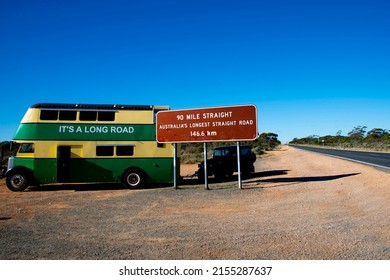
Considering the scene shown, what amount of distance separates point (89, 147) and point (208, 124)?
570 centimetres

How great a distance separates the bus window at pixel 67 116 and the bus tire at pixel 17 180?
119 inches

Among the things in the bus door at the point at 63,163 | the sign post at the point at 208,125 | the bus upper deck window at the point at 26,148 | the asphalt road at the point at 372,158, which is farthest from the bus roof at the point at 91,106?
the asphalt road at the point at 372,158

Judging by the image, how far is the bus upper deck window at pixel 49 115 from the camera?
48.5 feet

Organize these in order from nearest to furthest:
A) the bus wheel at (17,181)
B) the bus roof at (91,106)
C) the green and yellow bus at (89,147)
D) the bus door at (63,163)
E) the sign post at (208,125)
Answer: the sign post at (208,125)
the bus wheel at (17,181)
the green and yellow bus at (89,147)
the bus door at (63,163)
the bus roof at (91,106)

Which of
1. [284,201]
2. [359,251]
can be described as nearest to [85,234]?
[359,251]

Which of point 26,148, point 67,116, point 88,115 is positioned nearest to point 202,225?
point 88,115

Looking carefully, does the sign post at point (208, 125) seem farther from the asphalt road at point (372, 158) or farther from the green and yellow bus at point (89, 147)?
the asphalt road at point (372, 158)

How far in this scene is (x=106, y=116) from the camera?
49.9ft

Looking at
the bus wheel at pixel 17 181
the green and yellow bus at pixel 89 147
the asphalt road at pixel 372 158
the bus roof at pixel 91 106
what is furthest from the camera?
the asphalt road at pixel 372 158

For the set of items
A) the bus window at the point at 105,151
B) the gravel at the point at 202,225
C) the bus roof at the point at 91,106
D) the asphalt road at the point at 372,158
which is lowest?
the gravel at the point at 202,225

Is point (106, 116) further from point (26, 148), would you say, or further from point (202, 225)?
point (202, 225)

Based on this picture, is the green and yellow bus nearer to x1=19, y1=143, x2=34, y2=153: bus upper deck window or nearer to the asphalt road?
x1=19, y1=143, x2=34, y2=153: bus upper deck window

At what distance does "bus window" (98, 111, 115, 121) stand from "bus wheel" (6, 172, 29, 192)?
170 inches

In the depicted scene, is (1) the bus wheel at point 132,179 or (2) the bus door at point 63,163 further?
(1) the bus wheel at point 132,179
